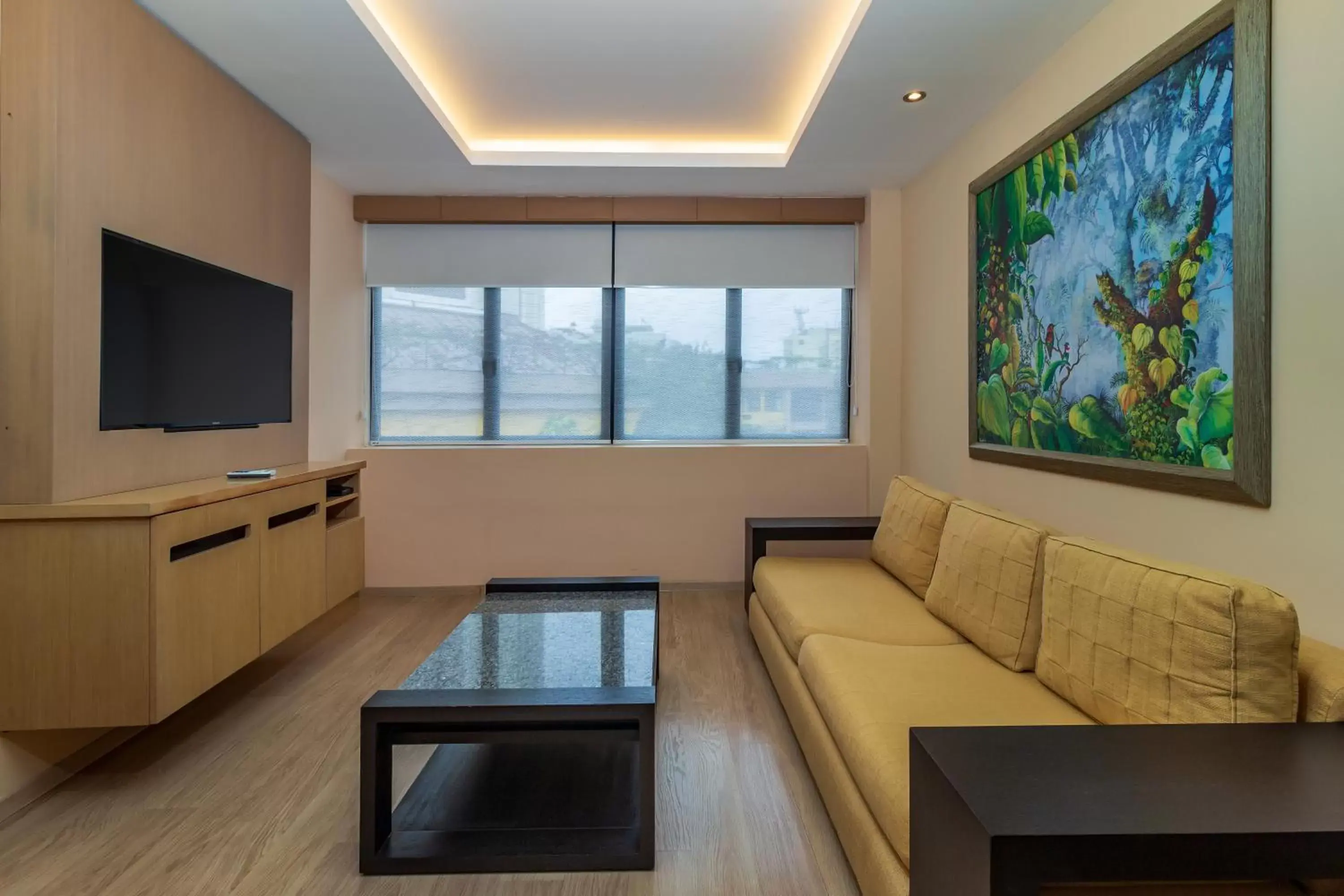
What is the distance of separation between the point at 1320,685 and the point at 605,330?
3924mm

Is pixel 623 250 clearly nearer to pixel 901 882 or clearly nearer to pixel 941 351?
pixel 941 351

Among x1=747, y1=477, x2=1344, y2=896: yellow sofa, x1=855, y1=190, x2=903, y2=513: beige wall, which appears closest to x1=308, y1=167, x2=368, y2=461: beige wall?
x1=747, y1=477, x2=1344, y2=896: yellow sofa

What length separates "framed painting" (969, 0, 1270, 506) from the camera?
5.83ft

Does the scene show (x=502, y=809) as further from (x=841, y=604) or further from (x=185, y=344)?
(x=185, y=344)

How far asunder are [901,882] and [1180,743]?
1.92 ft

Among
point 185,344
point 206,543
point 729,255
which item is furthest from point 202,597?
point 729,255

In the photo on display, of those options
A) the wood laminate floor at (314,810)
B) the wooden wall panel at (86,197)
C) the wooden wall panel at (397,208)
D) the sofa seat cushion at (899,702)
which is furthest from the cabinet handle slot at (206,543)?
the wooden wall panel at (397,208)

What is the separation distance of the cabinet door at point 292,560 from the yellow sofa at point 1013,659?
2.08 m

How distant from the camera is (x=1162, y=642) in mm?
1510

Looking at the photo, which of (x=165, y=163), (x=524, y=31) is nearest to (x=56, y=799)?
(x=165, y=163)

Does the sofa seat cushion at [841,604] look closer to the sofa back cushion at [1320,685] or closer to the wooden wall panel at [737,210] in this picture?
the sofa back cushion at [1320,685]

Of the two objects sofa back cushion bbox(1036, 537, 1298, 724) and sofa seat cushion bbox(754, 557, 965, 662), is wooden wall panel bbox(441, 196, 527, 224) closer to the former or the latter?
sofa seat cushion bbox(754, 557, 965, 662)

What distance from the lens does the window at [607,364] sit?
15.1ft

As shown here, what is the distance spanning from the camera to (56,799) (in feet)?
7.02
